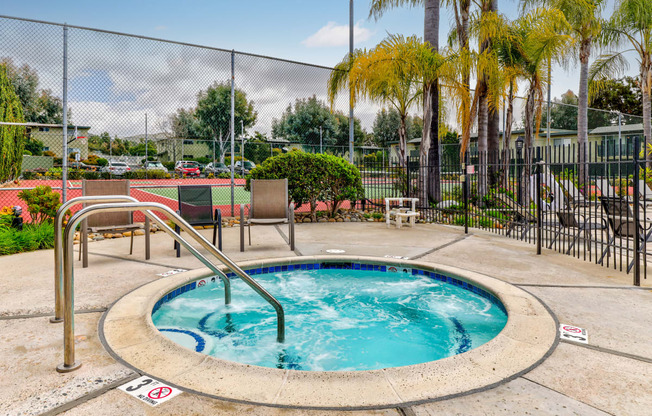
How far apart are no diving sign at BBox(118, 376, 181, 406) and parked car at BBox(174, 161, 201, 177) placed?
1042cm

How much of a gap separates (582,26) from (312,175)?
1325 centimetres

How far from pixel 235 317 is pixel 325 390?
6.94 ft

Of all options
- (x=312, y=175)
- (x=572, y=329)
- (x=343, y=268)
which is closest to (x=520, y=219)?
(x=343, y=268)

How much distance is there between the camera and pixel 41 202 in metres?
6.30

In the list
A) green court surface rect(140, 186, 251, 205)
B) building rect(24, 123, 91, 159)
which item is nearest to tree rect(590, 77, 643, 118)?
green court surface rect(140, 186, 251, 205)

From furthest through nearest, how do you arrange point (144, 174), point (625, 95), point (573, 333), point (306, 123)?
point (625, 95) → point (306, 123) → point (144, 174) → point (573, 333)

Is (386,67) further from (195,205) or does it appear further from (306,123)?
Answer: (195,205)

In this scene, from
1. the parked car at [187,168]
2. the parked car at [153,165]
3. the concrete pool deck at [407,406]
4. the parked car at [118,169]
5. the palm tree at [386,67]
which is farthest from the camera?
the parked car at [118,169]

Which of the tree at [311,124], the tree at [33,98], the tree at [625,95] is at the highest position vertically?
the tree at [625,95]

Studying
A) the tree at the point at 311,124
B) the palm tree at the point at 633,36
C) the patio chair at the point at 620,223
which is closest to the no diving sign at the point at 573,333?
the patio chair at the point at 620,223

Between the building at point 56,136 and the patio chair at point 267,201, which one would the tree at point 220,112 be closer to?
the building at point 56,136

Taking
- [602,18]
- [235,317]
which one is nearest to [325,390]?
[235,317]

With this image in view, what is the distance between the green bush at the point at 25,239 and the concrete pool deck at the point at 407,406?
249 millimetres

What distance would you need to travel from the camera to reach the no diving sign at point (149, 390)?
6.46 ft
